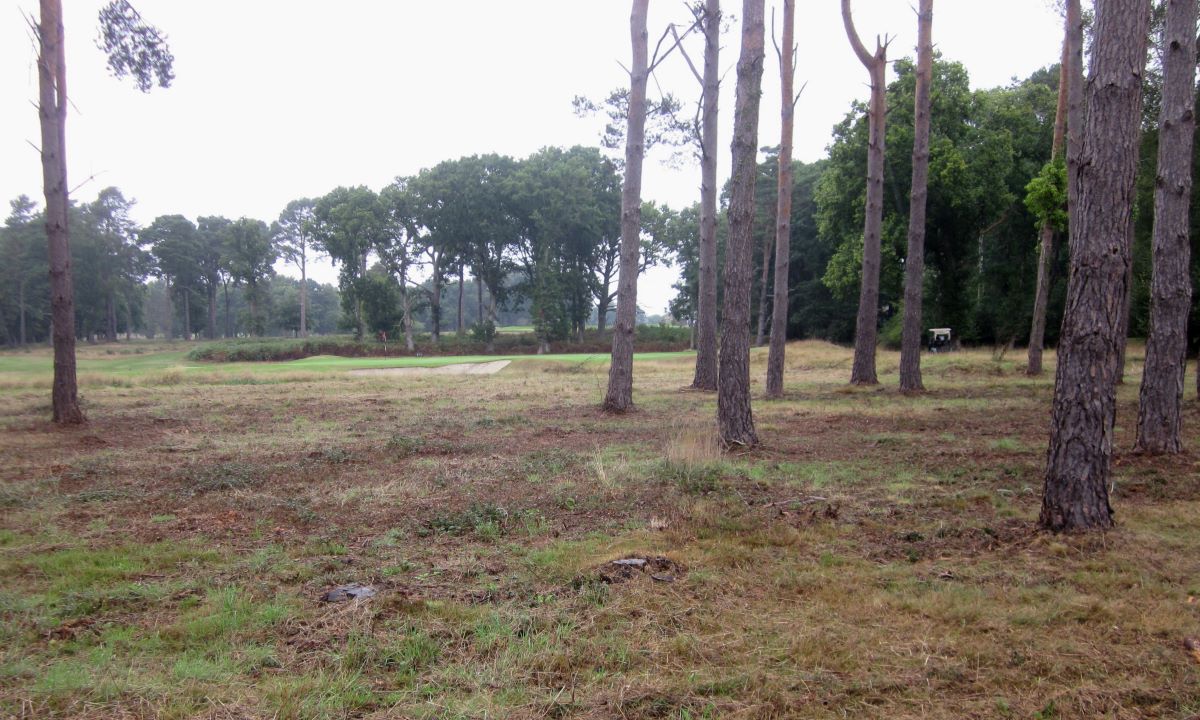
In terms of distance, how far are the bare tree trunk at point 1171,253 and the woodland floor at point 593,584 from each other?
60cm

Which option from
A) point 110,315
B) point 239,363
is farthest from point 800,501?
point 110,315

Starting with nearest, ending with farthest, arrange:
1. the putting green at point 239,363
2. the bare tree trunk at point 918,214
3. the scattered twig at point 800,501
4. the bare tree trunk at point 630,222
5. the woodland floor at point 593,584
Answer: the woodland floor at point 593,584 < the scattered twig at point 800,501 < the bare tree trunk at point 630,222 < the bare tree trunk at point 918,214 < the putting green at point 239,363

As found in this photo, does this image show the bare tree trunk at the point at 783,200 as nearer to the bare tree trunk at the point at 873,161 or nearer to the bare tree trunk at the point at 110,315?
the bare tree trunk at the point at 873,161

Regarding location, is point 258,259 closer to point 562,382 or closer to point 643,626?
point 562,382

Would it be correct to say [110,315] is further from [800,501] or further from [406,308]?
[800,501]

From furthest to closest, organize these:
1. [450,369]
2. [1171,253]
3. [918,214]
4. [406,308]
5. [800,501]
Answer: [406,308], [450,369], [918,214], [1171,253], [800,501]

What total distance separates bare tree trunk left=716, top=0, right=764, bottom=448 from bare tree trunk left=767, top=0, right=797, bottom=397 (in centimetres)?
706

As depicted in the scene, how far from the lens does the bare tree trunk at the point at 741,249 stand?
8648 millimetres

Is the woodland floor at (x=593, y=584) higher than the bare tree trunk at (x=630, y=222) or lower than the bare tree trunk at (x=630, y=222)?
lower

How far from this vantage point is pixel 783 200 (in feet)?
52.2

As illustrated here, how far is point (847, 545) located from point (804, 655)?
1.77m

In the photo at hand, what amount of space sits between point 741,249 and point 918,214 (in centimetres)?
876

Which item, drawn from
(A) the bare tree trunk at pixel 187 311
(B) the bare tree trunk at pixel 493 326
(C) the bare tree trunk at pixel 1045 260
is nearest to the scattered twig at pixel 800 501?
(C) the bare tree trunk at pixel 1045 260

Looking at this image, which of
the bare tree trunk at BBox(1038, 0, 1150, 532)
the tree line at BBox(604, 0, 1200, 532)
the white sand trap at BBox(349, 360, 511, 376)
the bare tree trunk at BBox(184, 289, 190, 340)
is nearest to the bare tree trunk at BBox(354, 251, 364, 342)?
the white sand trap at BBox(349, 360, 511, 376)
